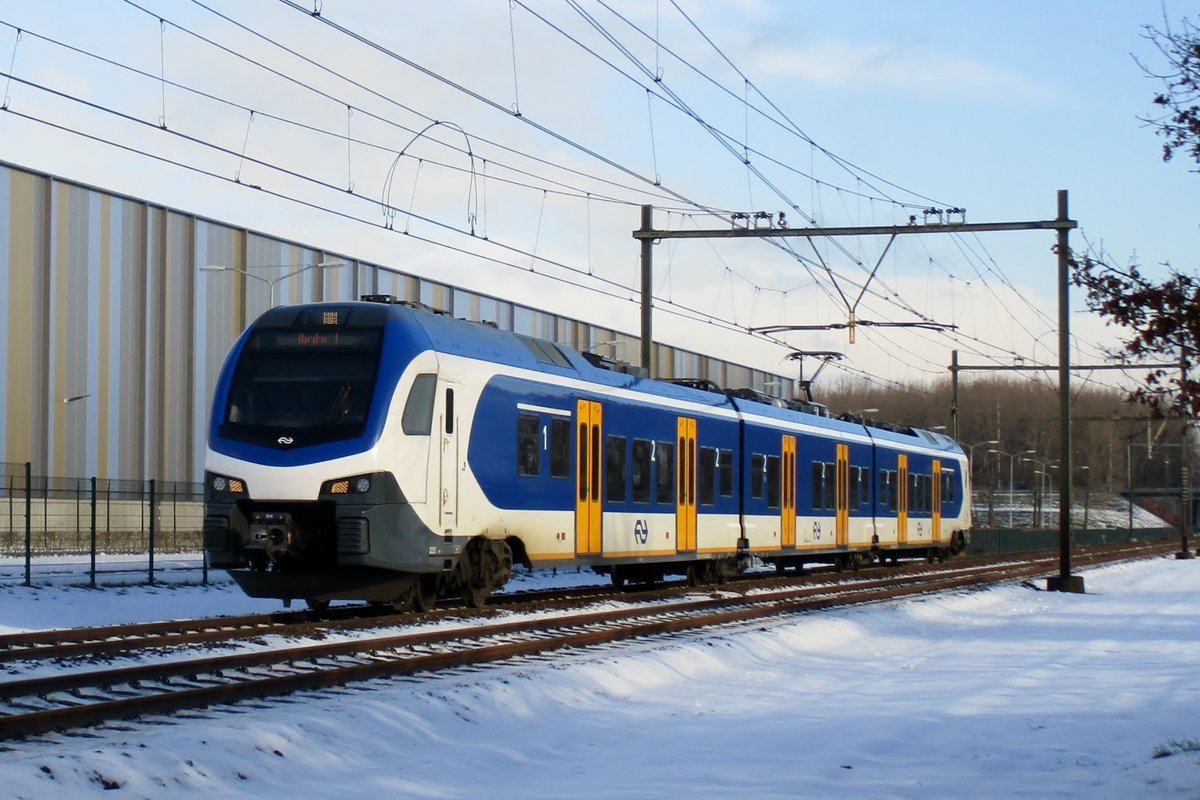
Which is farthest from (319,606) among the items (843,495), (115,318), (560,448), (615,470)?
(115,318)

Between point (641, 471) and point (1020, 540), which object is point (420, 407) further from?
point (1020, 540)

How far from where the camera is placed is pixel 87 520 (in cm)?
4359

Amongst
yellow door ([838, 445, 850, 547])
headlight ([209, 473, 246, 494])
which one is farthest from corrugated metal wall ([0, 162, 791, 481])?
headlight ([209, 473, 246, 494])

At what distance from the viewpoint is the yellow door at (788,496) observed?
30.3 m

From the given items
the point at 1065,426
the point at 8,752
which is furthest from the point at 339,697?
the point at 1065,426

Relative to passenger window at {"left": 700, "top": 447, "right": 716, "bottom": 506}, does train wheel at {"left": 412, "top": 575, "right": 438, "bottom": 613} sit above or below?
below

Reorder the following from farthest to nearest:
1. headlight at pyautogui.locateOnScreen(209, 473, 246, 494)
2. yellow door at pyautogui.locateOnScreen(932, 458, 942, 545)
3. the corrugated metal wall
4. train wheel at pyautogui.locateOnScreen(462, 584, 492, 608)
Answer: the corrugated metal wall
yellow door at pyautogui.locateOnScreen(932, 458, 942, 545)
train wheel at pyautogui.locateOnScreen(462, 584, 492, 608)
headlight at pyautogui.locateOnScreen(209, 473, 246, 494)

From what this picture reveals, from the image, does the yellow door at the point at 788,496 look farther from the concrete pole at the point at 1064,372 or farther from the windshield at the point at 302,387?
the windshield at the point at 302,387

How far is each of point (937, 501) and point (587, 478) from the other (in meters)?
23.0

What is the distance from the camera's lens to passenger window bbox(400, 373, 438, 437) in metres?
17.6

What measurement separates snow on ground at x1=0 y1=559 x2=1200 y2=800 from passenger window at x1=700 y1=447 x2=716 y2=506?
7506mm

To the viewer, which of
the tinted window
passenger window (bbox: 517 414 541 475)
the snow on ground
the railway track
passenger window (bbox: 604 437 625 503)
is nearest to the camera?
the snow on ground

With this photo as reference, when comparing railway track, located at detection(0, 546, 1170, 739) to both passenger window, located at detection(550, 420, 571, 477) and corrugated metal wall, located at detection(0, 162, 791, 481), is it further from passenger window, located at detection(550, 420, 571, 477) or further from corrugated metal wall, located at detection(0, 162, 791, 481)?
corrugated metal wall, located at detection(0, 162, 791, 481)

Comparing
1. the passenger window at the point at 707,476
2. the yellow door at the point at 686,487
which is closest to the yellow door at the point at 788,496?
the passenger window at the point at 707,476
